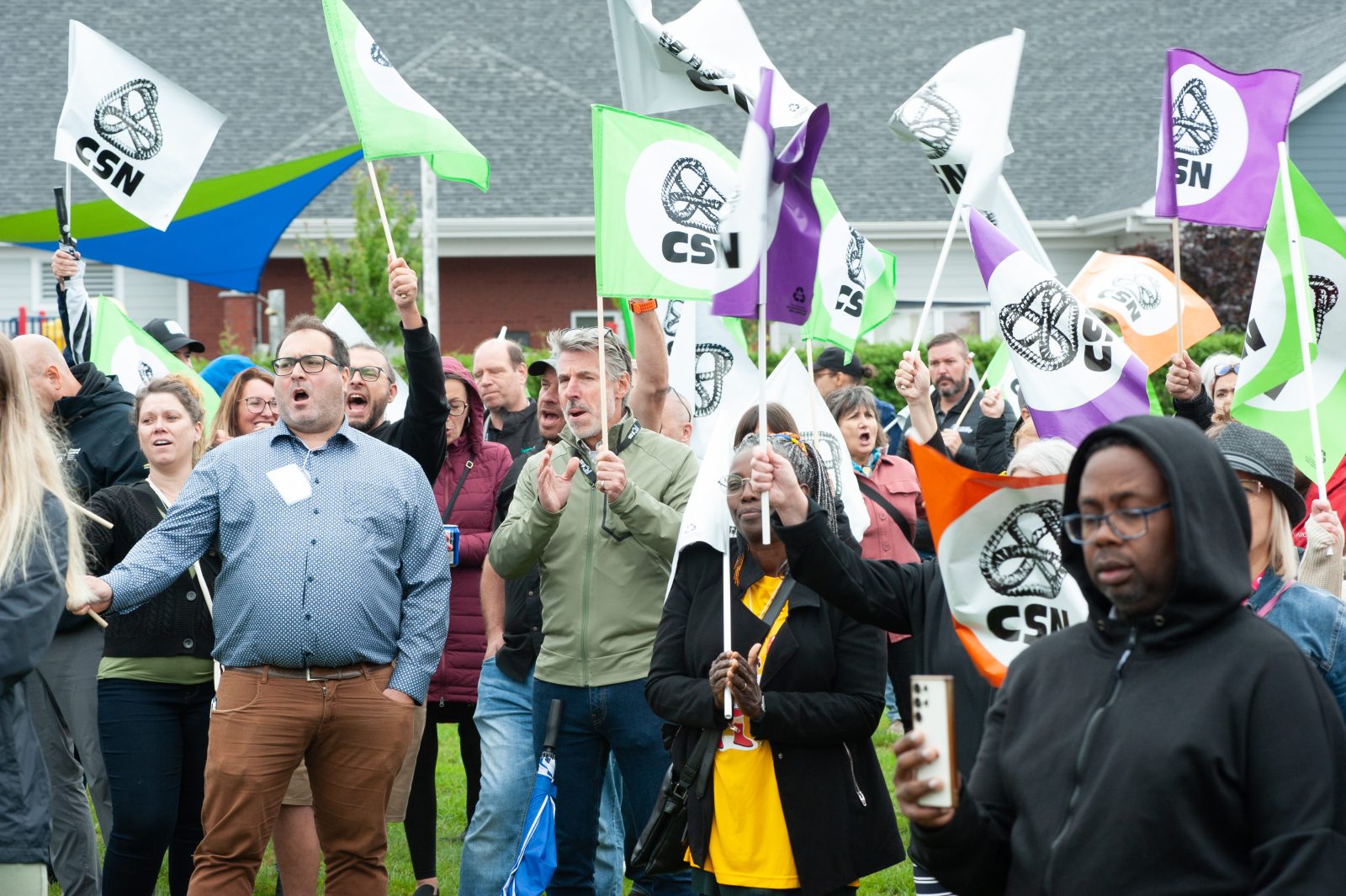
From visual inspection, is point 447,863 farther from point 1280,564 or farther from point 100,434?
point 1280,564

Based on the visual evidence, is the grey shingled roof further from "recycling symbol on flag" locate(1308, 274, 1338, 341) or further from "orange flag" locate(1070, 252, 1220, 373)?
"recycling symbol on flag" locate(1308, 274, 1338, 341)

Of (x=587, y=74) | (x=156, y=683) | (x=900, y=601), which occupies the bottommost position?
(x=156, y=683)

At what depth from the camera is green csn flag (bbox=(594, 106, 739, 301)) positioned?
19.8ft

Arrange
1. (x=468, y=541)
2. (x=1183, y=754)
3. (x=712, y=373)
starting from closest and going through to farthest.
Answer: (x=1183, y=754)
(x=468, y=541)
(x=712, y=373)

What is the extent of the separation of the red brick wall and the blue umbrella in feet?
61.4

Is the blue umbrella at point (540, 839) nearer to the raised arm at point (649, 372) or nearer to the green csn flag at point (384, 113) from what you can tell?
the raised arm at point (649, 372)

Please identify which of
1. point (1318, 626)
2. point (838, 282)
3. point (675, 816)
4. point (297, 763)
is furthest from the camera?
point (838, 282)

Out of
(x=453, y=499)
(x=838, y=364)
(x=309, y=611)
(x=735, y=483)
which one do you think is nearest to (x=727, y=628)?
(x=735, y=483)

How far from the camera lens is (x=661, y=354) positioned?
6.56 meters

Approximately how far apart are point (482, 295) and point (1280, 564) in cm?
2087

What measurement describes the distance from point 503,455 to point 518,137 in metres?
18.7

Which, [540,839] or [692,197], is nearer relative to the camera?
[540,839]

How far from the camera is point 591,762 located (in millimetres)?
5789

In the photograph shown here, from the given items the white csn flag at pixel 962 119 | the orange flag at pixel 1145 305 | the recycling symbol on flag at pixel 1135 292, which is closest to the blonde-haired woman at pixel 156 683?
the white csn flag at pixel 962 119
